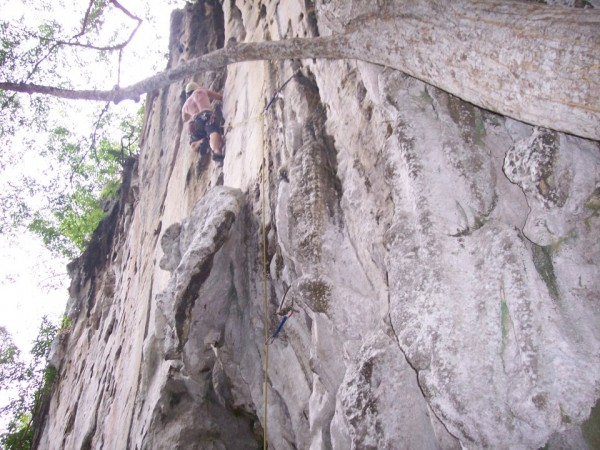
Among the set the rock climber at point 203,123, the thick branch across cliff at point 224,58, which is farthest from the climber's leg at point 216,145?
the thick branch across cliff at point 224,58

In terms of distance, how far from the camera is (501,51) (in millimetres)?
2314

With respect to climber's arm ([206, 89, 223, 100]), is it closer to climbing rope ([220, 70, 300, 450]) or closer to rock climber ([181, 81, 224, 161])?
rock climber ([181, 81, 224, 161])

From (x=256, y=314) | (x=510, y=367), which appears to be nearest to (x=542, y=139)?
(x=510, y=367)

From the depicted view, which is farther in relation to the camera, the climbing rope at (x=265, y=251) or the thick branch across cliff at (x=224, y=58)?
the climbing rope at (x=265, y=251)

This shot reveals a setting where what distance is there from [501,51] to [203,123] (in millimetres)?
6405

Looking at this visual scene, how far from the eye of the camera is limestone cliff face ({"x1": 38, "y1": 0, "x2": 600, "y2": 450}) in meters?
2.40

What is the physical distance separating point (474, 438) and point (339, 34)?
312 centimetres

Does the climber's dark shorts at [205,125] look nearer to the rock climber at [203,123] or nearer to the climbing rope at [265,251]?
the rock climber at [203,123]

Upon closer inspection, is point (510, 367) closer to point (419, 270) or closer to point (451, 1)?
point (419, 270)

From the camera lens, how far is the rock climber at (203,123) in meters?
7.56

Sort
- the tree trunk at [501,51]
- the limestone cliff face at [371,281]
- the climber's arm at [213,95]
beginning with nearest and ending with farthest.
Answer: the tree trunk at [501,51]
the limestone cliff face at [371,281]
the climber's arm at [213,95]

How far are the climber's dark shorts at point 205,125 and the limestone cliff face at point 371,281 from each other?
0.50 metres

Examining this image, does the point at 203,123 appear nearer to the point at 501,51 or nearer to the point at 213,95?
the point at 213,95

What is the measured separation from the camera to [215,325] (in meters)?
5.09
